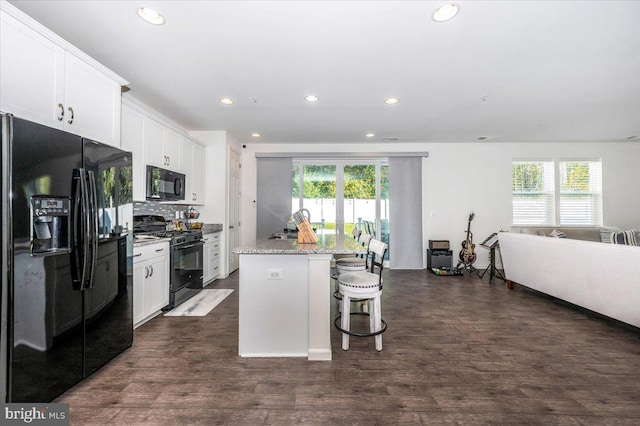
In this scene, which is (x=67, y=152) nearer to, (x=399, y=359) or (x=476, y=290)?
(x=399, y=359)

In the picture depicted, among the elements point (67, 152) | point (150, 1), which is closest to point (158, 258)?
point (67, 152)

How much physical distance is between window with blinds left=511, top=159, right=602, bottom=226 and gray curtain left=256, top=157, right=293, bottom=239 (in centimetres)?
489

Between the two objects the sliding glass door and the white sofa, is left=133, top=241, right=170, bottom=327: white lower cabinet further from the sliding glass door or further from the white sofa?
the white sofa

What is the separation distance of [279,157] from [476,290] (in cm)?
435

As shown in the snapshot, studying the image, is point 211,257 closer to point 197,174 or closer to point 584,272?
point 197,174

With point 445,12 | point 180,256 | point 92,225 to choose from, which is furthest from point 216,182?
point 445,12

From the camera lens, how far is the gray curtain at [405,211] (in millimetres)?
5578

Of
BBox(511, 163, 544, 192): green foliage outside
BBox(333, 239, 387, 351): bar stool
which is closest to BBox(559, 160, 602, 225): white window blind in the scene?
BBox(511, 163, 544, 192): green foliage outside

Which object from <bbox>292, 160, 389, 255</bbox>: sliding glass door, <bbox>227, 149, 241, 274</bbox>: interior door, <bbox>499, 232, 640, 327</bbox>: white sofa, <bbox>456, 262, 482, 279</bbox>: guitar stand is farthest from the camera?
<bbox>292, 160, 389, 255</bbox>: sliding glass door

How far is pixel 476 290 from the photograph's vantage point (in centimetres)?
405

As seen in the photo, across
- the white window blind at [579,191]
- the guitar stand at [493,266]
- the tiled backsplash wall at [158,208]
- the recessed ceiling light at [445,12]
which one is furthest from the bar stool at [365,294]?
the white window blind at [579,191]

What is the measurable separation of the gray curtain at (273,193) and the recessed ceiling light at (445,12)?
4032 millimetres

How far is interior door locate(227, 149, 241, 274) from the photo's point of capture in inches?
193

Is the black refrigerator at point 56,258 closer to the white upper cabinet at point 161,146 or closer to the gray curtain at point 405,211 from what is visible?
the white upper cabinet at point 161,146
